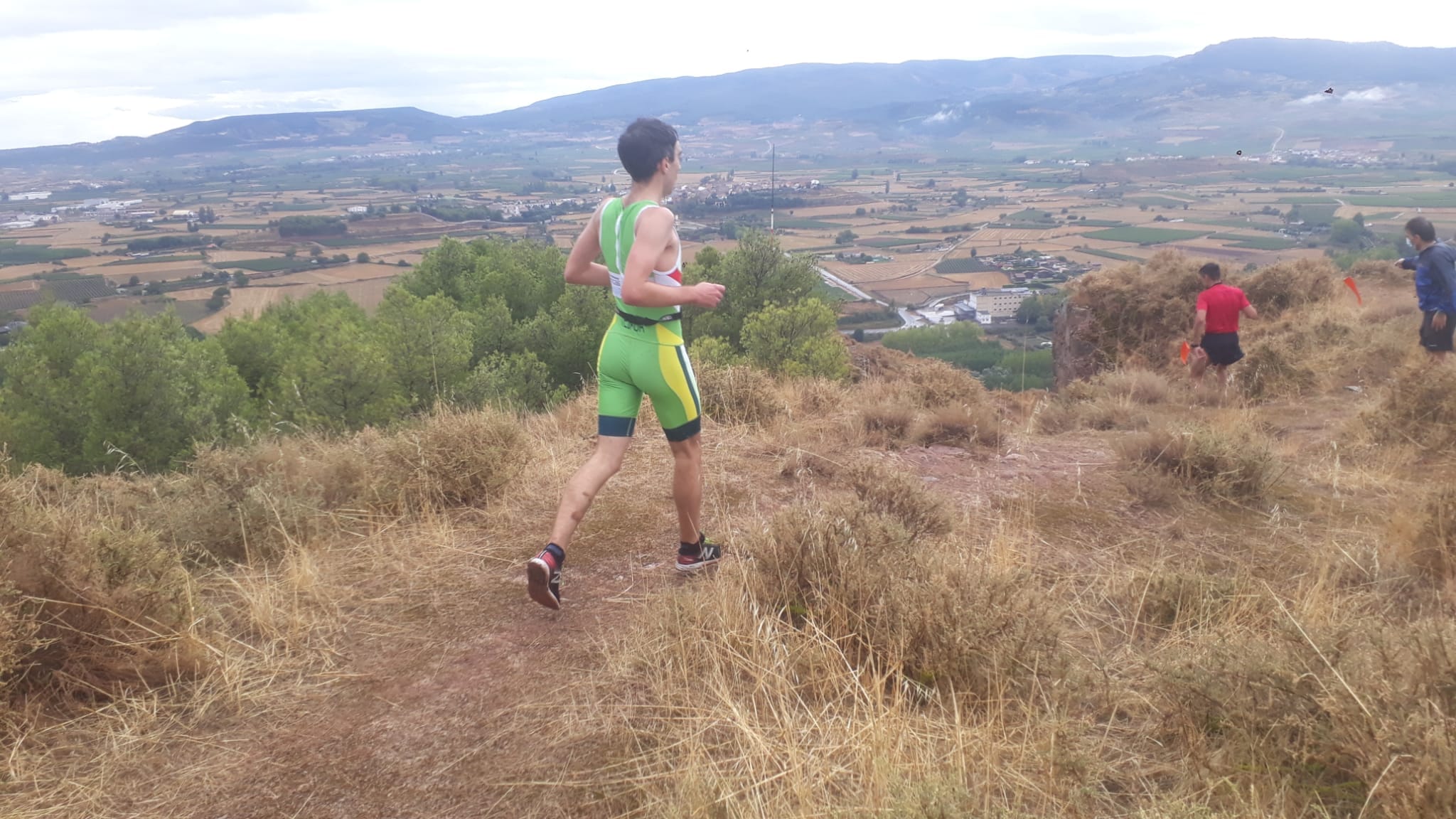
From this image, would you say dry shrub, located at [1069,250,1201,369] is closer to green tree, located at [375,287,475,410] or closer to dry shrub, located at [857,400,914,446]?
dry shrub, located at [857,400,914,446]

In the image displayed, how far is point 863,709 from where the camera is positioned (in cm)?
253

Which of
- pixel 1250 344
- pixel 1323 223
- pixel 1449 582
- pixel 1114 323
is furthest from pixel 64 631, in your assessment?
pixel 1323 223

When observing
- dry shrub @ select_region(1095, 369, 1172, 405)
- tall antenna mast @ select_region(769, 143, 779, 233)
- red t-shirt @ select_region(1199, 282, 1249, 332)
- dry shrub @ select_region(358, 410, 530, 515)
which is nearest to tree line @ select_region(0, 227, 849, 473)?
tall antenna mast @ select_region(769, 143, 779, 233)

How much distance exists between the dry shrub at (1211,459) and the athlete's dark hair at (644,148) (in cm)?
381

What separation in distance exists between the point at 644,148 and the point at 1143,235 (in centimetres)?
2726

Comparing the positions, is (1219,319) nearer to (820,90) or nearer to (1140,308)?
(1140,308)

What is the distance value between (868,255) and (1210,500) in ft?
90.6

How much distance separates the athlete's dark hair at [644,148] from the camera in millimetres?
3340

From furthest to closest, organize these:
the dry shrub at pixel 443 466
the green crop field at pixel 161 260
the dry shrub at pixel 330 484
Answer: the green crop field at pixel 161 260
the dry shrub at pixel 443 466
the dry shrub at pixel 330 484

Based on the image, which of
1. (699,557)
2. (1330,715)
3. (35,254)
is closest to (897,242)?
(699,557)

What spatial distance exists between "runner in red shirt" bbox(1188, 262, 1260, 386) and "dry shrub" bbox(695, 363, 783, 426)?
4.79 m

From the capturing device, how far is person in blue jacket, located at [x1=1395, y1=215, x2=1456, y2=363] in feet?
25.4

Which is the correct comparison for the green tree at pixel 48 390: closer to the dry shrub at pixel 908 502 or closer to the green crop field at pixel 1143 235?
the dry shrub at pixel 908 502

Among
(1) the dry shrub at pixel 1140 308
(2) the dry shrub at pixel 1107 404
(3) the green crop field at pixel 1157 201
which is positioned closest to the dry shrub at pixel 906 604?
(2) the dry shrub at pixel 1107 404
